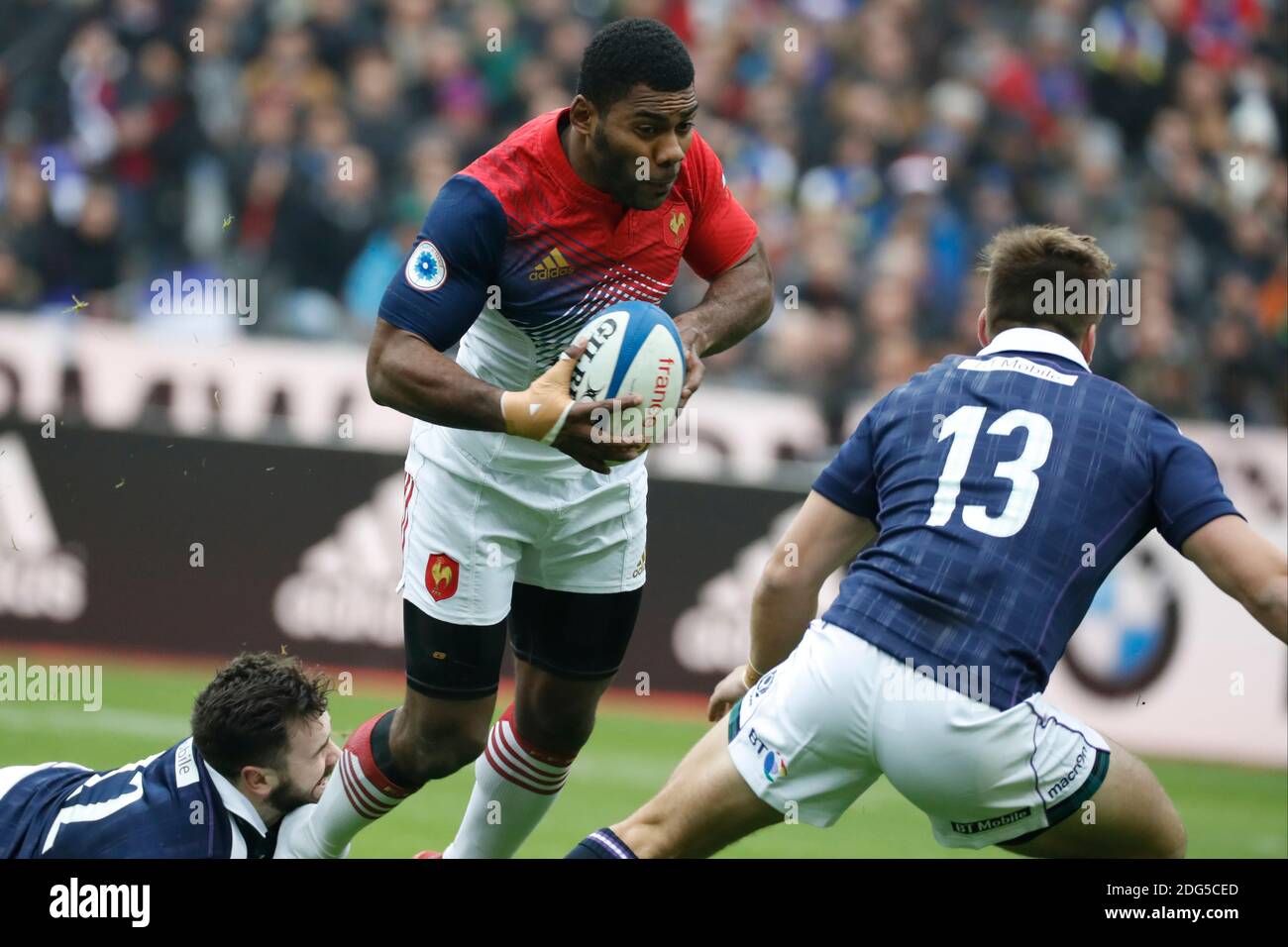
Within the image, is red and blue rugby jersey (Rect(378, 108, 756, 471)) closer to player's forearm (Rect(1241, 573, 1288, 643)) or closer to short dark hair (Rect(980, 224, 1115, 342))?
short dark hair (Rect(980, 224, 1115, 342))

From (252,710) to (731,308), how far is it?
187 cm

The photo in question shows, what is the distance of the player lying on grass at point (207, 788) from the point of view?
442cm

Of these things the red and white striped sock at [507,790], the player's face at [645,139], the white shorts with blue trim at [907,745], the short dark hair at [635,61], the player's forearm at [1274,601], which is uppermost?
the short dark hair at [635,61]

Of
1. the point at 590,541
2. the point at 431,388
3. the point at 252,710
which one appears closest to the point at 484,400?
the point at 431,388

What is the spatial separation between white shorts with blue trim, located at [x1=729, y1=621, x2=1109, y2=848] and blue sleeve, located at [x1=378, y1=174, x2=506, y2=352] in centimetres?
144

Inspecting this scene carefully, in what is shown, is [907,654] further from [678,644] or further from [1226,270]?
[1226,270]

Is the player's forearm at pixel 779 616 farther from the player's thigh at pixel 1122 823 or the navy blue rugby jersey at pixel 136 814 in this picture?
the navy blue rugby jersey at pixel 136 814

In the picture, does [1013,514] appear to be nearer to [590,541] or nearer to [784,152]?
[590,541]

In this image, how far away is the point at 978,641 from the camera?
3959 millimetres

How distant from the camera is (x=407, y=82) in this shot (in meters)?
12.1

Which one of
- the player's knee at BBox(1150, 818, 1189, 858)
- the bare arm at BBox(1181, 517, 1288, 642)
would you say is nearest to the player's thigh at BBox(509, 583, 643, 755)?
the player's knee at BBox(1150, 818, 1189, 858)

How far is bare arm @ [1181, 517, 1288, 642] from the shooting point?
3746mm

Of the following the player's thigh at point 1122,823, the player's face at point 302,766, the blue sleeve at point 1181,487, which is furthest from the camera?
the player's face at point 302,766

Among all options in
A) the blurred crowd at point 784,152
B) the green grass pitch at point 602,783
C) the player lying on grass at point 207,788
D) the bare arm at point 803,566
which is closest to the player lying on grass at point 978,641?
the bare arm at point 803,566
